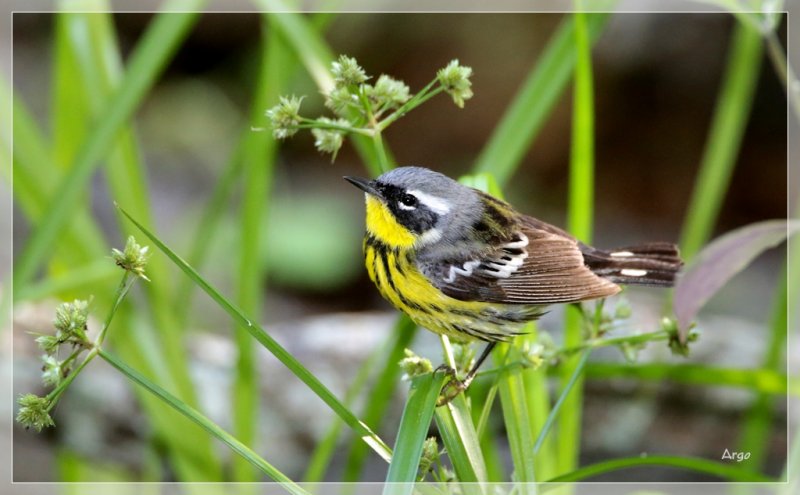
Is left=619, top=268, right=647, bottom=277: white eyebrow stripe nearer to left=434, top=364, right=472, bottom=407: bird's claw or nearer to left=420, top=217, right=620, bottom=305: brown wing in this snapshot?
left=420, top=217, right=620, bottom=305: brown wing

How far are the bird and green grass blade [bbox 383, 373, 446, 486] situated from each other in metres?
0.46

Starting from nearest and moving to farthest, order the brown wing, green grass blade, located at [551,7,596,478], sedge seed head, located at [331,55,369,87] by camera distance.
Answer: sedge seed head, located at [331,55,369,87] → the brown wing → green grass blade, located at [551,7,596,478]

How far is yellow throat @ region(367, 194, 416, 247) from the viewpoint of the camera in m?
2.23

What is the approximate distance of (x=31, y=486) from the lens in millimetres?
3377

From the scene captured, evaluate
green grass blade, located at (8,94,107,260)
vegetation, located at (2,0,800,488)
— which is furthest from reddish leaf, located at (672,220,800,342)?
green grass blade, located at (8,94,107,260)

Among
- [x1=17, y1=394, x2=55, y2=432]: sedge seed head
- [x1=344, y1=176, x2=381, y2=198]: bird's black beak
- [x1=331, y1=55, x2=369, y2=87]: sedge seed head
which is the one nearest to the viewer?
[x1=17, y1=394, x2=55, y2=432]: sedge seed head

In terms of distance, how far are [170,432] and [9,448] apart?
3.72ft

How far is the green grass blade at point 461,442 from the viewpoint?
153 cm

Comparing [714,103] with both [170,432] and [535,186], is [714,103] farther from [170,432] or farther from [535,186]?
[170,432]

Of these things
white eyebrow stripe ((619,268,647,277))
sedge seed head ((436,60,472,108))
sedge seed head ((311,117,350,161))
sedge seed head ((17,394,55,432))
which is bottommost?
sedge seed head ((17,394,55,432))

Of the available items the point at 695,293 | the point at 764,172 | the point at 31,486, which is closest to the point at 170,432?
the point at 31,486

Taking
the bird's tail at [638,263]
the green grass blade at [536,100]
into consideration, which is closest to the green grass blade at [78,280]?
the green grass blade at [536,100]

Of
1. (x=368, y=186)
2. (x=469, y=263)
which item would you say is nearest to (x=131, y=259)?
(x=368, y=186)

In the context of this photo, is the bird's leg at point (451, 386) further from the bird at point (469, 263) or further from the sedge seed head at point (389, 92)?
the sedge seed head at point (389, 92)
